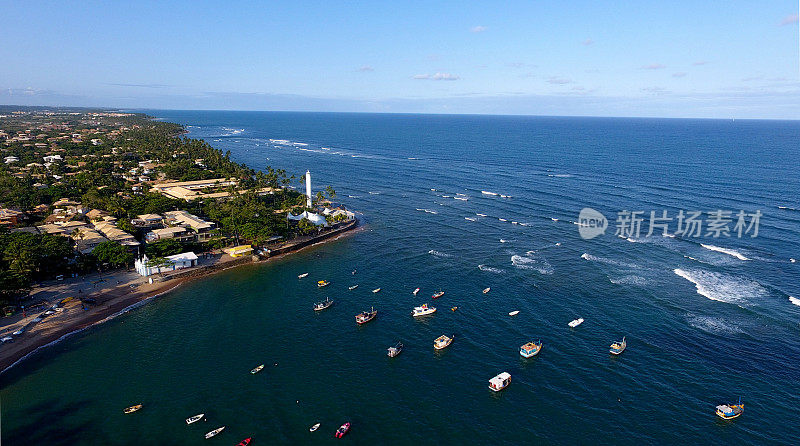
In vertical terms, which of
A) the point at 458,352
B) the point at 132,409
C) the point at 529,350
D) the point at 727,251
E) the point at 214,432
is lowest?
the point at 132,409

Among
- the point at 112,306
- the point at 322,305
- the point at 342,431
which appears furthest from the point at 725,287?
the point at 112,306

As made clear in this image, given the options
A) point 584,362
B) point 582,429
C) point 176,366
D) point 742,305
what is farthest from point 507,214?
point 176,366

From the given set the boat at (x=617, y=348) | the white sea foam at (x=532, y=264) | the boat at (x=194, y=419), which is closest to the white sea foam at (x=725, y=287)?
the white sea foam at (x=532, y=264)

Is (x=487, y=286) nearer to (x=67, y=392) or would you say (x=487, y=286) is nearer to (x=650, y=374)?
(x=650, y=374)

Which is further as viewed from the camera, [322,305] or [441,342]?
[322,305]

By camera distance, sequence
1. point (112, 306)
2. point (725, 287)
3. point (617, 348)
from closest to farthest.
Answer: point (617, 348), point (112, 306), point (725, 287)

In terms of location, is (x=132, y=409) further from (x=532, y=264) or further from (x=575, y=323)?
(x=532, y=264)
